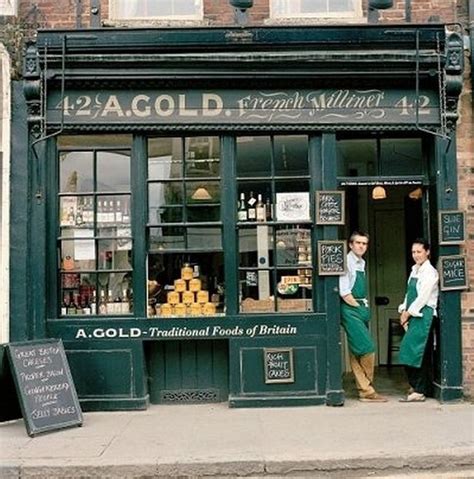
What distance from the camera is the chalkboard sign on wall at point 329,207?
8.04 meters

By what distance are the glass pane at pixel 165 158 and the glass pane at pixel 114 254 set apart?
90cm

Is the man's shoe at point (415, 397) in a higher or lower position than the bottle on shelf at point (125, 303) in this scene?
lower

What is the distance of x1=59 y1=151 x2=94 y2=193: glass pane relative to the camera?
8.22 m

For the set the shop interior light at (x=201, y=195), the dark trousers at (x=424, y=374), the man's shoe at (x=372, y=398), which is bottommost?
the man's shoe at (x=372, y=398)

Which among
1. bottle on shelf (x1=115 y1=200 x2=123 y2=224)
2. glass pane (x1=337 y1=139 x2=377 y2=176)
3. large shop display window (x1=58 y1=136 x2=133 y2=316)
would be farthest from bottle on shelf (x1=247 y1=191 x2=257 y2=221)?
bottle on shelf (x1=115 y1=200 x2=123 y2=224)

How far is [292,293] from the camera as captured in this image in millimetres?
8164

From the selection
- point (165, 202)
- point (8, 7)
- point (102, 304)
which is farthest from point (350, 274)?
point (8, 7)

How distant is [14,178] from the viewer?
7.99 m

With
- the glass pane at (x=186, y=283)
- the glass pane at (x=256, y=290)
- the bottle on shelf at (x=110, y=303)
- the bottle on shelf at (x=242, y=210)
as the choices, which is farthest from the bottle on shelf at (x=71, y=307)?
the bottle on shelf at (x=242, y=210)

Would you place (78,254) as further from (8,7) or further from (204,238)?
(8,7)

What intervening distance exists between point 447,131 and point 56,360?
515cm

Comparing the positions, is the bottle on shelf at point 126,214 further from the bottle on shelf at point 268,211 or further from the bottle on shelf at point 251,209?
the bottle on shelf at point 268,211

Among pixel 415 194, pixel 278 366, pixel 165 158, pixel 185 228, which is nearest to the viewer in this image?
pixel 278 366

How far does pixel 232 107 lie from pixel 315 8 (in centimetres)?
167
